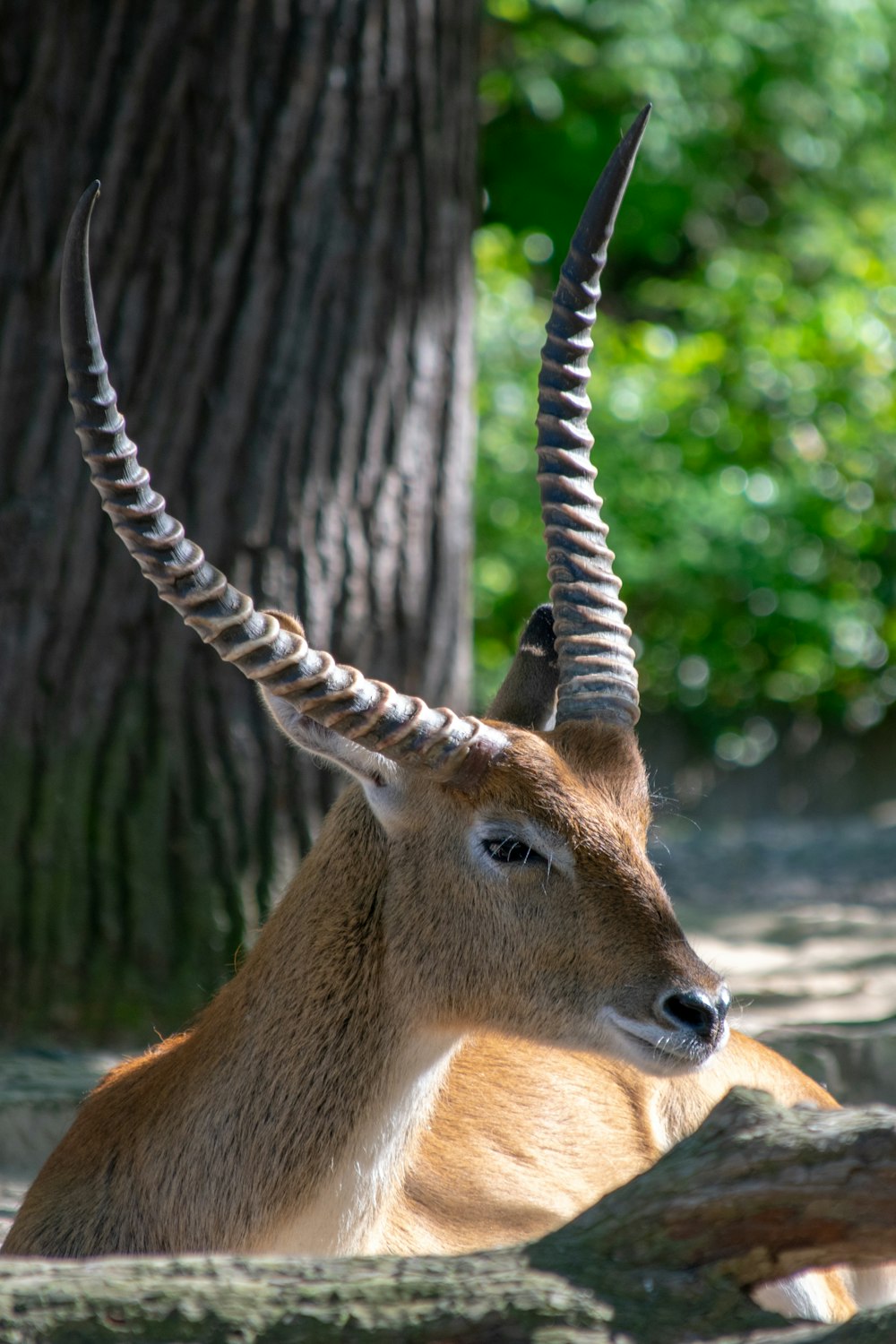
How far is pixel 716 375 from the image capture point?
16297 mm

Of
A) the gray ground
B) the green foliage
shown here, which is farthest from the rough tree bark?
the green foliage

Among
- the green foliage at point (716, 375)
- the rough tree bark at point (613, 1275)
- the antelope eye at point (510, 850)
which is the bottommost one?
the rough tree bark at point (613, 1275)

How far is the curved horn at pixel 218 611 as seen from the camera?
9.77ft

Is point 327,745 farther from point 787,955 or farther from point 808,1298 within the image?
point 787,955

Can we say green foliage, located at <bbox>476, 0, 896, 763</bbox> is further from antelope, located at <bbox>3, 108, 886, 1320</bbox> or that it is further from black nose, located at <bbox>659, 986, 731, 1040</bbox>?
black nose, located at <bbox>659, 986, 731, 1040</bbox>

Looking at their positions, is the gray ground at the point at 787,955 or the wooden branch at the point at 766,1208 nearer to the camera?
the wooden branch at the point at 766,1208

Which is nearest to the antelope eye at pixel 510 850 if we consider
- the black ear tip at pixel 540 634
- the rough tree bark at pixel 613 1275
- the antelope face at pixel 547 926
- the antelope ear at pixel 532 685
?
the antelope face at pixel 547 926

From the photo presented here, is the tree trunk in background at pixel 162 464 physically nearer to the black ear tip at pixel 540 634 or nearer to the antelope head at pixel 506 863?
the black ear tip at pixel 540 634

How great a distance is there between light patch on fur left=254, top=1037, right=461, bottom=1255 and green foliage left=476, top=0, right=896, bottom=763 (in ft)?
38.3

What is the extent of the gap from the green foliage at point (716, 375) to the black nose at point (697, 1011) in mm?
11691

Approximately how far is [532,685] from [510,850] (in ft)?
2.21

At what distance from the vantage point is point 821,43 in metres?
17.8

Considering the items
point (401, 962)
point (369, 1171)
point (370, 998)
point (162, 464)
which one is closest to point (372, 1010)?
point (370, 998)

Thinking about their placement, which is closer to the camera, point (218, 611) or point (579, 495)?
point (218, 611)
